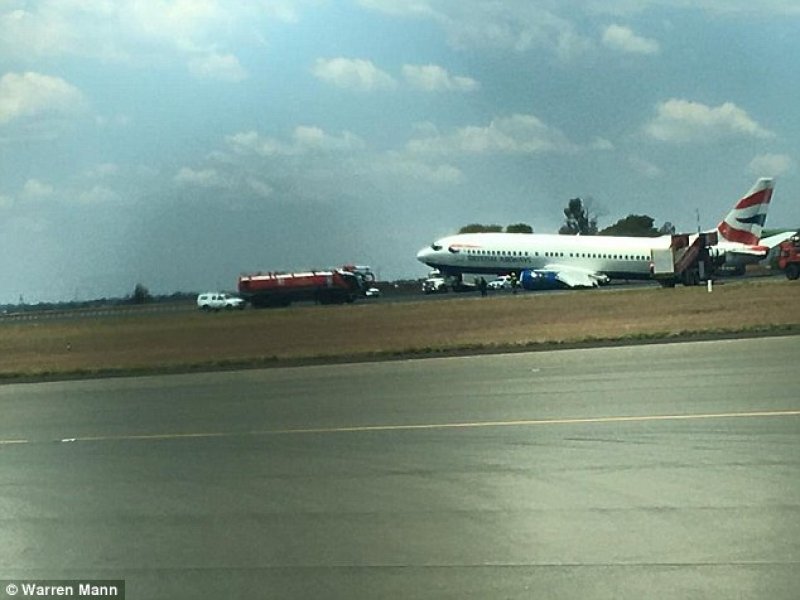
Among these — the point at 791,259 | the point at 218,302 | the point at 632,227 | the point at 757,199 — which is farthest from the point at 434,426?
the point at 632,227

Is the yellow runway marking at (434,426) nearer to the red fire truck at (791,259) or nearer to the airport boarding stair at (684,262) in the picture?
the red fire truck at (791,259)

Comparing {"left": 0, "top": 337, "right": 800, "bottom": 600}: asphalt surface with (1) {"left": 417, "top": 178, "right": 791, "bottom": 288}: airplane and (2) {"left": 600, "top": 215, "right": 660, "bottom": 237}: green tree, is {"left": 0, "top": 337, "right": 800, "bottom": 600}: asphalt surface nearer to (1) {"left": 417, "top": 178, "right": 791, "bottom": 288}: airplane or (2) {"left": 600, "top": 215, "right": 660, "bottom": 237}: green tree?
(1) {"left": 417, "top": 178, "right": 791, "bottom": 288}: airplane

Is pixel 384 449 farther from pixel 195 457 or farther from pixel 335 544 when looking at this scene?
pixel 335 544

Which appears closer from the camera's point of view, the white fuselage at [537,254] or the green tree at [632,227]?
the white fuselage at [537,254]

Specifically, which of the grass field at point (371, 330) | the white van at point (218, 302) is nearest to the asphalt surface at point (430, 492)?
the grass field at point (371, 330)

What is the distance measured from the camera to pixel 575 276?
2309 inches

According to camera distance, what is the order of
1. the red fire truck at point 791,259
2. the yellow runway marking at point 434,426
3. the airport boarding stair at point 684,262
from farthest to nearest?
the airport boarding stair at point 684,262, the red fire truck at point 791,259, the yellow runway marking at point 434,426

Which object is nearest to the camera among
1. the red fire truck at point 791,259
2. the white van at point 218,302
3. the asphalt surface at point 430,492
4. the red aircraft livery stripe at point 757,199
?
the asphalt surface at point 430,492

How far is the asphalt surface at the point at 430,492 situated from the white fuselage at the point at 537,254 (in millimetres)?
42750

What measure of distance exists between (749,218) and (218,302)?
28.9 m

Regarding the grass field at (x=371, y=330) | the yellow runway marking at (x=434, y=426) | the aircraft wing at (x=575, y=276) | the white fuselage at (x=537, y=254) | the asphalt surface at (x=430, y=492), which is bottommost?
the asphalt surface at (x=430, y=492)

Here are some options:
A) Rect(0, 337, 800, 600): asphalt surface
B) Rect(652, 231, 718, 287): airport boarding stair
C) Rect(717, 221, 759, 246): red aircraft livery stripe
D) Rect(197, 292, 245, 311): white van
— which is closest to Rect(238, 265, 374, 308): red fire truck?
Rect(197, 292, 245, 311): white van

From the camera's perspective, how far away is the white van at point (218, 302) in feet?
157

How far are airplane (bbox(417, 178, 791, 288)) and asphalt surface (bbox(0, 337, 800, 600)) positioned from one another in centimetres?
4249
